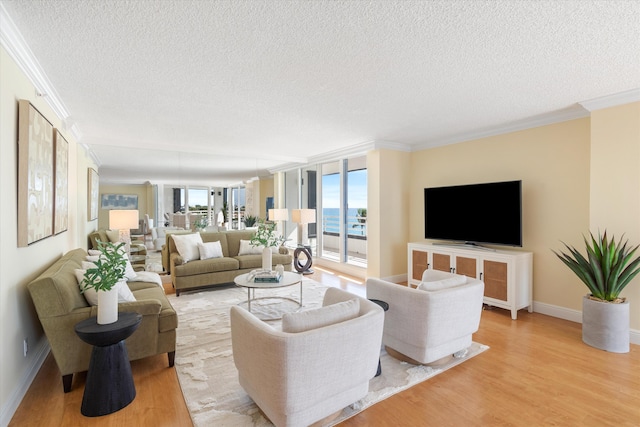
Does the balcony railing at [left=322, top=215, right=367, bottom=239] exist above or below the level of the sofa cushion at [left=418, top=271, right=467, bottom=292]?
above

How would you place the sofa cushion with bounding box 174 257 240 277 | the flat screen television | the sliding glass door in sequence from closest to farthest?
the flat screen television, the sofa cushion with bounding box 174 257 240 277, the sliding glass door

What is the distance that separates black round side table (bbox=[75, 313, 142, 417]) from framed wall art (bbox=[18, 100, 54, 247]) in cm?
88

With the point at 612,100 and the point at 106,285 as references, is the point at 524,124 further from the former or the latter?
the point at 106,285

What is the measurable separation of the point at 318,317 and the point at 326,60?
187cm

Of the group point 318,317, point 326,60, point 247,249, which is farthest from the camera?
point 247,249

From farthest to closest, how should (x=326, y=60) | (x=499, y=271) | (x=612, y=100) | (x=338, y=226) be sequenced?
(x=338, y=226) < (x=499, y=271) < (x=612, y=100) < (x=326, y=60)

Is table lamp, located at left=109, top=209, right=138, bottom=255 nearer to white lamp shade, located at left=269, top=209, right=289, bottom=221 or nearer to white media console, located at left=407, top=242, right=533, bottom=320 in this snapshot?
white lamp shade, located at left=269, top=209, right=289, bottom=221

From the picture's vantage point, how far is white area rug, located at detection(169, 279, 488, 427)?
6.87 feet

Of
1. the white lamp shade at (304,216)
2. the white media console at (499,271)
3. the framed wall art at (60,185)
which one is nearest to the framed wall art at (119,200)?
the framed wall art at (60,185)

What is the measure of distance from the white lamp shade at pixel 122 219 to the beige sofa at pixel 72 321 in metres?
2.06

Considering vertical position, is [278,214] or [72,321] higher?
[278,214]

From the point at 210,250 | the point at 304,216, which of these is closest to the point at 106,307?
the point at 210,250

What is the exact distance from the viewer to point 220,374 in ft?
8.48

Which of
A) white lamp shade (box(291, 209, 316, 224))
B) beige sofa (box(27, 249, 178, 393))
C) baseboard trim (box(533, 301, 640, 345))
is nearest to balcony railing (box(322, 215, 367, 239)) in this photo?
white lamp shade (box(291, 209, 316, 224))
